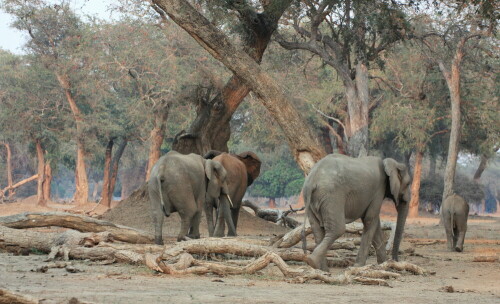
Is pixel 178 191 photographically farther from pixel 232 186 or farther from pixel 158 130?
pixel 158 130

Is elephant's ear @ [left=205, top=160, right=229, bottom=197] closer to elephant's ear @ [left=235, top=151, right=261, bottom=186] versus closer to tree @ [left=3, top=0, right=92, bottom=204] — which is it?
elephant's ear @ [left=235, top=151, right=261, bottom=186]

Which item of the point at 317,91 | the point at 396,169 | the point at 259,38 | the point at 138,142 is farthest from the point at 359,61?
the point at 138,142

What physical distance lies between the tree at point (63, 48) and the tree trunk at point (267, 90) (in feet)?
81.3

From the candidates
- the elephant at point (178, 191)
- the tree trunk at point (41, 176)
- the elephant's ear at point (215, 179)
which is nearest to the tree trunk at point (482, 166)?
the tree trunk at point (41, 176)

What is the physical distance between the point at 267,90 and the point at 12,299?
10692mm

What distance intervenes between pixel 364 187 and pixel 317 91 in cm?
3043

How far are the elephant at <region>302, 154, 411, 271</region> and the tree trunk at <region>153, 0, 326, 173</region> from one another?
451 centimetres

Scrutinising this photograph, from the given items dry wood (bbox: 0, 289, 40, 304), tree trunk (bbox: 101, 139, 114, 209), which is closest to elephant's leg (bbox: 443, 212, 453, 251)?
dry wood (bbox: 0, 289, 40, 304)

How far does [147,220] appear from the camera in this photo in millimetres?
20016

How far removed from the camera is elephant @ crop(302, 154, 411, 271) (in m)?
10.6

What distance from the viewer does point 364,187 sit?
1102 cm

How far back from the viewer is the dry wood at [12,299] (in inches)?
237

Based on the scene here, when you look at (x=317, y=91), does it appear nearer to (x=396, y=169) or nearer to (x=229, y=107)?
(x=229, y=107)

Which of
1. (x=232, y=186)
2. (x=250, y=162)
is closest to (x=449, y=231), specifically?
(x=232, y=186)
